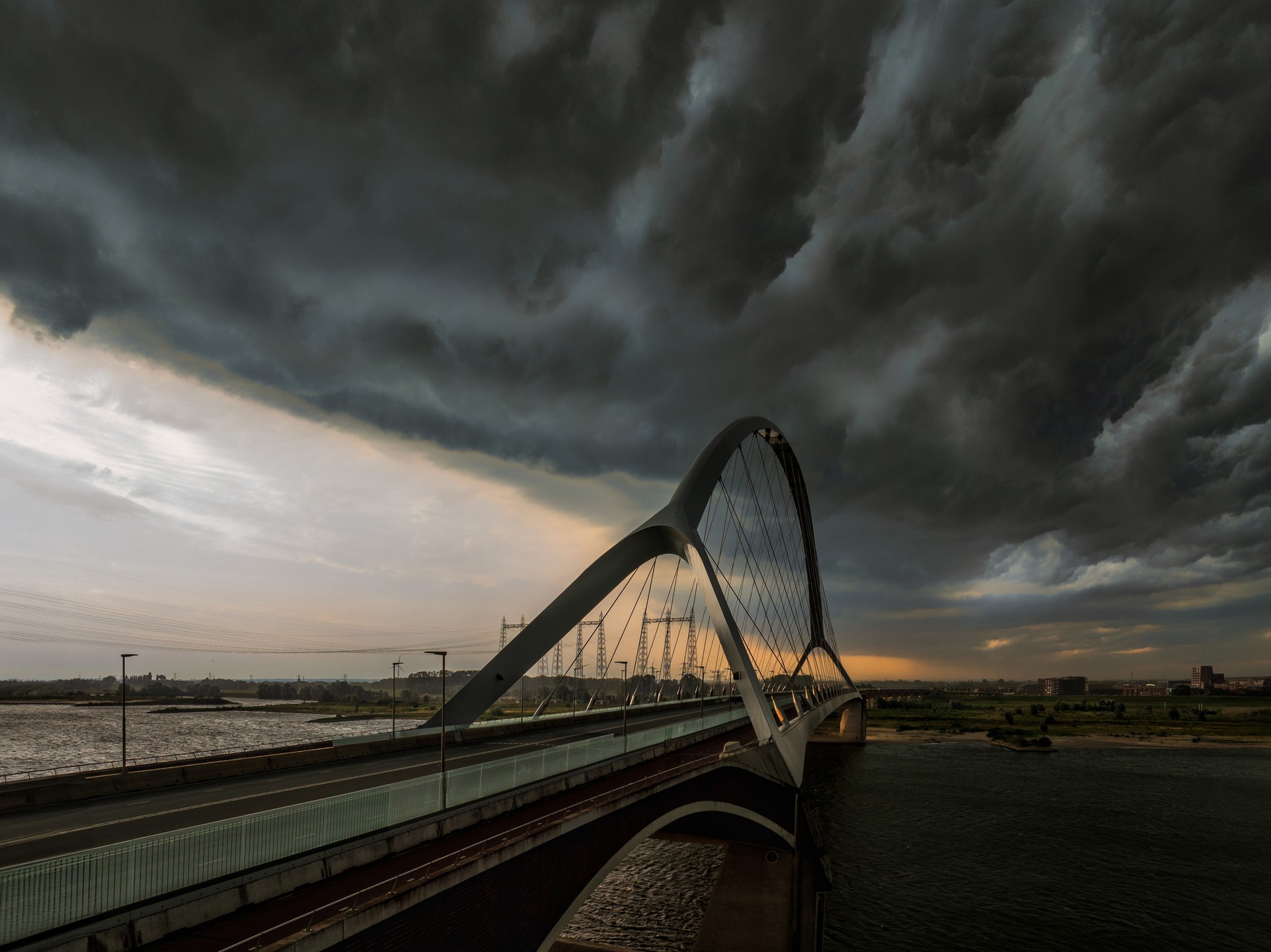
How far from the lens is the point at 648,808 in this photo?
1908 centimetres

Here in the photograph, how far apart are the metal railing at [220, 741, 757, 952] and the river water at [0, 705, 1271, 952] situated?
12607mm

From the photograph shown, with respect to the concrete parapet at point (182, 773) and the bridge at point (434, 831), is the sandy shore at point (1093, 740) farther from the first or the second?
the concrete parapet at point (182, 773)

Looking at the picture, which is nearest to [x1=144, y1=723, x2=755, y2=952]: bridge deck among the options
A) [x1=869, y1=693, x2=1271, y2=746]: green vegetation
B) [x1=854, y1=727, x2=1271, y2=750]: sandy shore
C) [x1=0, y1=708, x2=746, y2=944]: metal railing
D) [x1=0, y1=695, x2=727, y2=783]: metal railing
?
[x1=0, y1=708, x2=746, y2=944]: metal railing

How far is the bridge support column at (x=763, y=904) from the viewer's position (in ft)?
82.2

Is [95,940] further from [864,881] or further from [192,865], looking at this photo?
[864,881]

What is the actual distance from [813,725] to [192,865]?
48.5 metres

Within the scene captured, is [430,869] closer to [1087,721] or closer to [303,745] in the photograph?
[303,745]

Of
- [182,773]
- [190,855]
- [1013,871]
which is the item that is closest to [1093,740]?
[1013,871]

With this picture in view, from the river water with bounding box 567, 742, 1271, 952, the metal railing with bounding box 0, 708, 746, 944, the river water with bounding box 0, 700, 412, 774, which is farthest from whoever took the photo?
the river water with bounding box 0, 700, 412, 774

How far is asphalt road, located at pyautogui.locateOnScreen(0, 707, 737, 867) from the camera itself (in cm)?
1170

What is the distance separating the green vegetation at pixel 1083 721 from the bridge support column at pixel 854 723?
62.3 ft

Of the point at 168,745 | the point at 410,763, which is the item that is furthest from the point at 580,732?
the point at 168,745

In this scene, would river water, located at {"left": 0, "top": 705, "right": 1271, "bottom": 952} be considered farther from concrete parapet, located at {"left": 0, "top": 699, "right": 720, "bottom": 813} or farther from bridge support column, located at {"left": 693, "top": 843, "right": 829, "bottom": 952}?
concrete parapet, located at {"left": 0, "top": 699, "right": 720, "bottom": 813}

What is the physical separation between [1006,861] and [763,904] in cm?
1695
